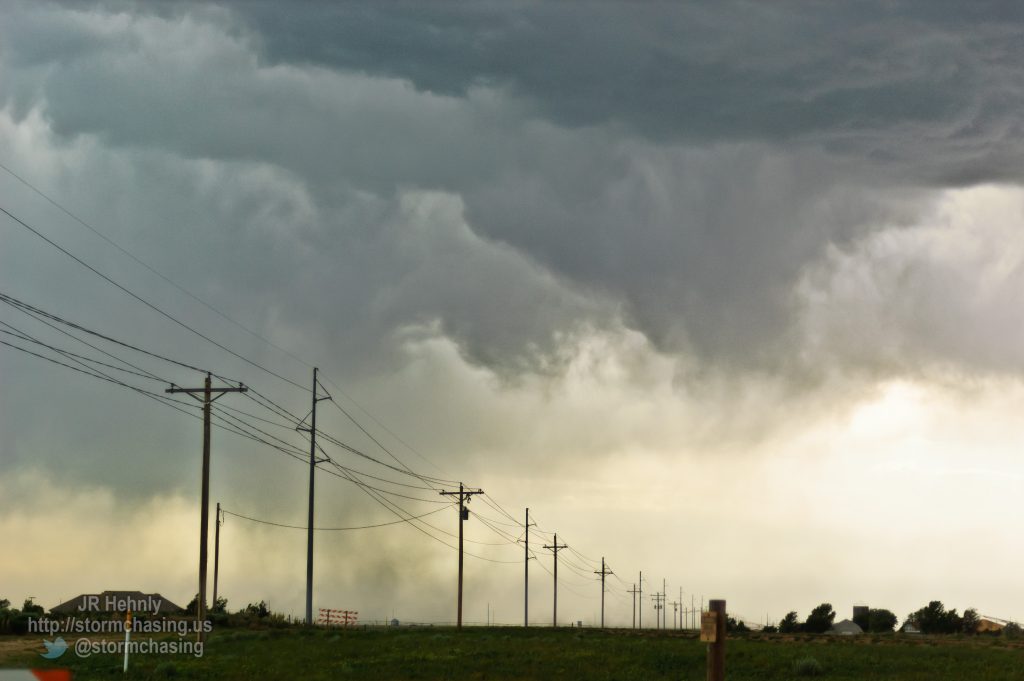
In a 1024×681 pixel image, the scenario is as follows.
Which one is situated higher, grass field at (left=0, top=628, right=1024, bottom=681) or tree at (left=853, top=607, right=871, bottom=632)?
grass field at (left=0, top=628, right=1024, bottom=681)

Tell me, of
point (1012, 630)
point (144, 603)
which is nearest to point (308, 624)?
point (144, 603)

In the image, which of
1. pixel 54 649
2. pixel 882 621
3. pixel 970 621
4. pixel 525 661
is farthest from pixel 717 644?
pixel 882 621

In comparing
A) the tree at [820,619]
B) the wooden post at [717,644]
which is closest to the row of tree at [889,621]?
the tree at [820,619]

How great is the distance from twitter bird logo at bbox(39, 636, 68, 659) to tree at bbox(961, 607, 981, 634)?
8864cm

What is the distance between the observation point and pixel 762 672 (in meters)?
44.7

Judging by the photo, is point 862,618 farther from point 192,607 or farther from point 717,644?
point 717,644

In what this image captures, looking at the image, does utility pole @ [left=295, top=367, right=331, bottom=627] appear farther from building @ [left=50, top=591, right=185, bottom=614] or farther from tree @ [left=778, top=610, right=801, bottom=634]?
tree @ [left=778, top=610, right=801, bottom=634]

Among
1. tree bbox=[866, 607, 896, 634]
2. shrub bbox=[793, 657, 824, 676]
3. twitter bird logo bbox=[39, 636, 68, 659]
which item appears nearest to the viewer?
shrub bbox=[793, 657, 824, 676]

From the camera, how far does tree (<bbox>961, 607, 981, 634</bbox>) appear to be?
111375 millimetres

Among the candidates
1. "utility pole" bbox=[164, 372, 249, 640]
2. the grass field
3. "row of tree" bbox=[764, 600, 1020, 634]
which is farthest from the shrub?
"row of tree" bbox=[764, 600, 1020, 634]

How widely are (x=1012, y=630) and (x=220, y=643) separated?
6527cm

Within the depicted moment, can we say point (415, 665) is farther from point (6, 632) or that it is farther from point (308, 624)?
point (308, 624)

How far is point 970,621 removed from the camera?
371 feet

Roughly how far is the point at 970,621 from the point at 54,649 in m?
93.6
